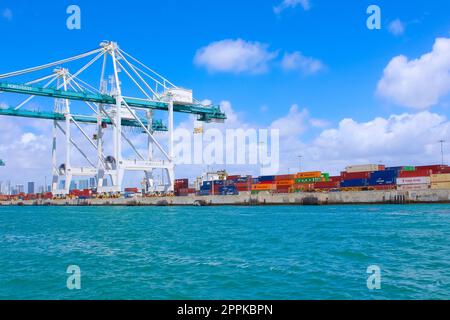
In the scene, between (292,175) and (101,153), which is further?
(292,175)

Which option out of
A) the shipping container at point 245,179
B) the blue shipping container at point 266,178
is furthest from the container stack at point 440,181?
the shipping container at point 245,179

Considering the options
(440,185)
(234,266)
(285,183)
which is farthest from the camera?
(285,183)

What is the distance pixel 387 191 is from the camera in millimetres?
59625

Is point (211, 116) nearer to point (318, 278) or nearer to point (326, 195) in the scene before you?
point (326, 195)

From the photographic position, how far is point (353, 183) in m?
69.6

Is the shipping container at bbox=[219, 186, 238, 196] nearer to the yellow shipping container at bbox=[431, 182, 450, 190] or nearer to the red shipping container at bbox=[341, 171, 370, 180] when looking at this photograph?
the red shipping container at bbox=[341, 171, 370, 180]

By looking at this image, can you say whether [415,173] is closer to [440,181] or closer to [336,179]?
[440,181]

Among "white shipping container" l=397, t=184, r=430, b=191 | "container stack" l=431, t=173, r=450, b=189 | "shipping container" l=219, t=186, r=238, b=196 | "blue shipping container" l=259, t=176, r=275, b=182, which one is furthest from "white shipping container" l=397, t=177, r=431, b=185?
"shipping container" l=219, t=186, r=238, b=196

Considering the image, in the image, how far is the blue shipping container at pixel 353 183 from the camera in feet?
223

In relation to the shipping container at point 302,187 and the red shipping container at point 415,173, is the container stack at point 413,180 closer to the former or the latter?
the red shipping container at point 415,173

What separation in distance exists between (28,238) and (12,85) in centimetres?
4320

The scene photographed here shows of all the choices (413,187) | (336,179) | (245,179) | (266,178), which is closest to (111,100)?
(245,179)
